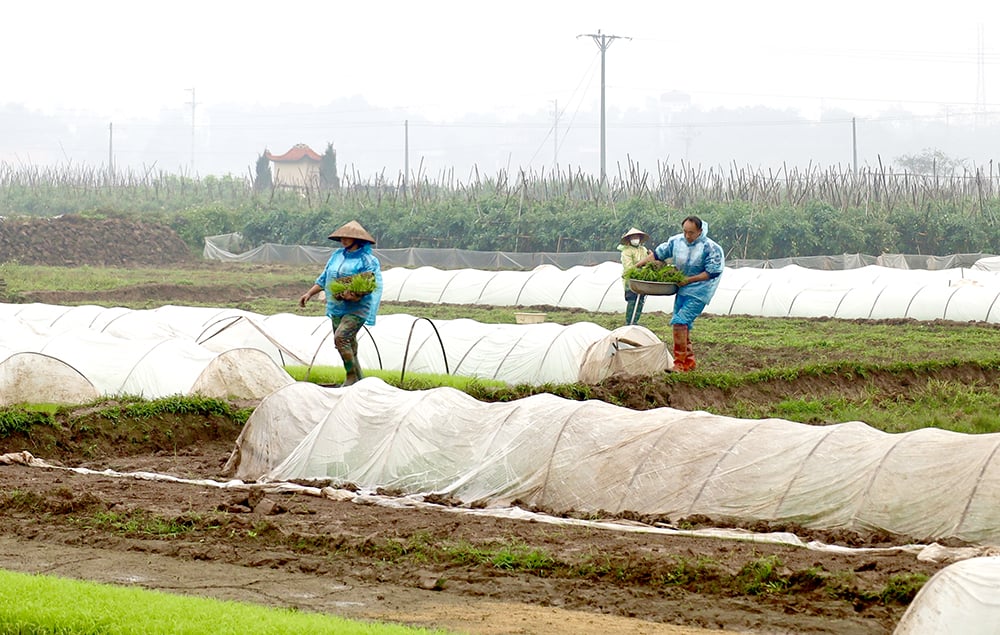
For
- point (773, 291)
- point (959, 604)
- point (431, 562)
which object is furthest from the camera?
point (773, 291)

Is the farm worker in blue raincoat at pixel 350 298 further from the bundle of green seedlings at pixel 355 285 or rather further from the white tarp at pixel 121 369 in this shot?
the white tarp at pixel 121 369

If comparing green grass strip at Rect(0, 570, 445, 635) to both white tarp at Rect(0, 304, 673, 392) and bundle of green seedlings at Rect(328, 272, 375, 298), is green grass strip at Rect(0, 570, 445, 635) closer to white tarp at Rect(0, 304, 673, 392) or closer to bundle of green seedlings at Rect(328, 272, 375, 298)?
bundle of green seedlings at Rect(328, 272, 375, 298)

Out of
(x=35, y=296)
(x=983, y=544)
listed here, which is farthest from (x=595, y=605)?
(x=35, y=296)

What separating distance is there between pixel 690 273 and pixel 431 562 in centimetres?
831

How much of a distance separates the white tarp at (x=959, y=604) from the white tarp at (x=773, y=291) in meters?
20.0

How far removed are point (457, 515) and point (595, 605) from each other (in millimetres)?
2386

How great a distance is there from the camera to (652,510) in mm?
9125

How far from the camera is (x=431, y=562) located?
718cm

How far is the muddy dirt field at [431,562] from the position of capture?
6121 millimetres

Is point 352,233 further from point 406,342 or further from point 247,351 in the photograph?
point 406,342

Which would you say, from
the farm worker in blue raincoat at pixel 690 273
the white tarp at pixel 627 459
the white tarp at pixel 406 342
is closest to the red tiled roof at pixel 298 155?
the white tarp at pixel 406 342

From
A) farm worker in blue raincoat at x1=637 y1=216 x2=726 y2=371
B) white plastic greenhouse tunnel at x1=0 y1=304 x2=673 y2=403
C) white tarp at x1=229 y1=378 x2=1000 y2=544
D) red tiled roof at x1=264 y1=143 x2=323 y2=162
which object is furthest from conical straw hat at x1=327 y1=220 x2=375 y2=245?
red tiled roof at x1=264 y1=143 x2=323 y2=162

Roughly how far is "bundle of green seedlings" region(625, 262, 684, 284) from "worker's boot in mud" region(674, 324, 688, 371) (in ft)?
1.84

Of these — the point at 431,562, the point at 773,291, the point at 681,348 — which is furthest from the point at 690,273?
the point at 773,291
